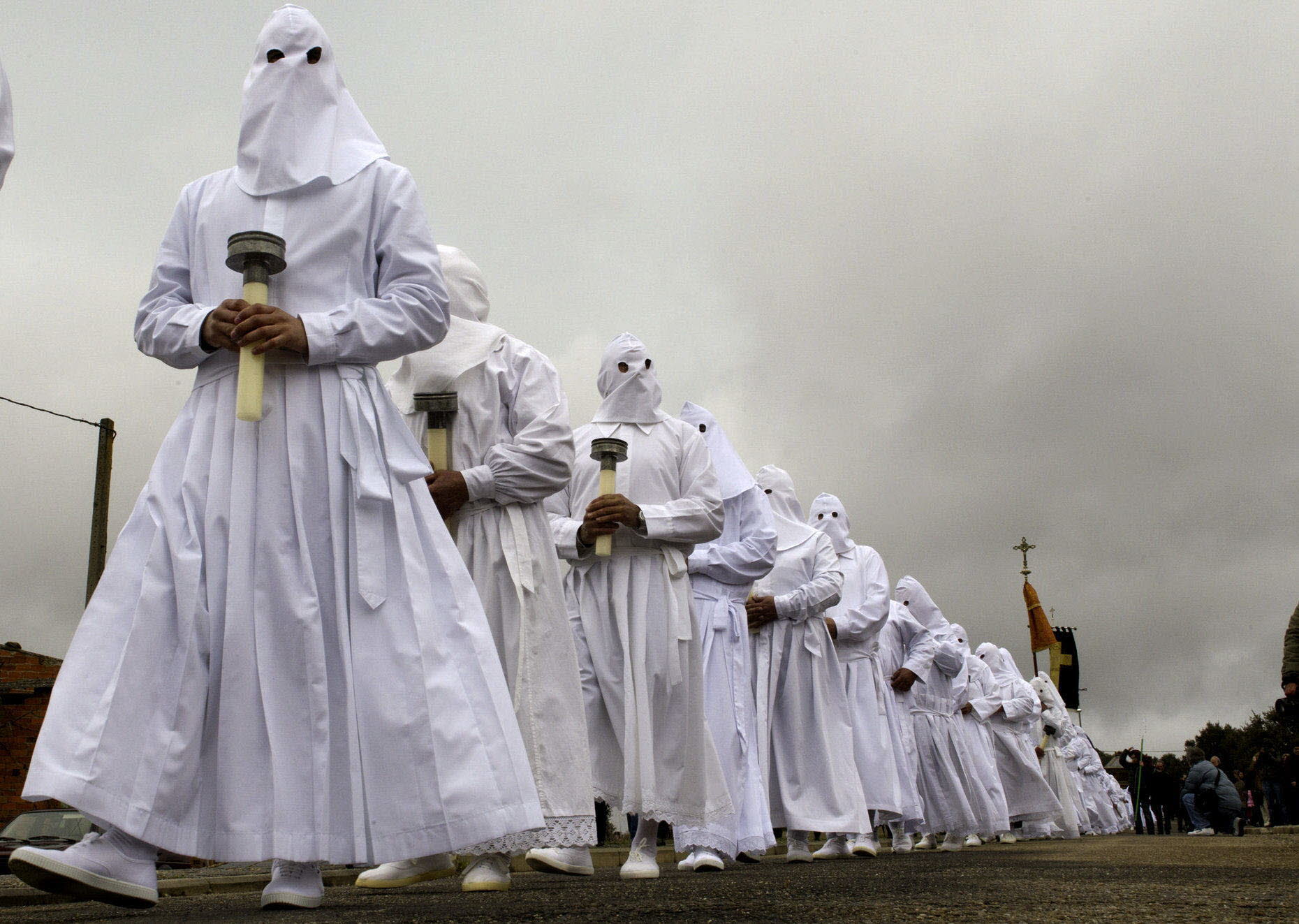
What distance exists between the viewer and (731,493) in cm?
924

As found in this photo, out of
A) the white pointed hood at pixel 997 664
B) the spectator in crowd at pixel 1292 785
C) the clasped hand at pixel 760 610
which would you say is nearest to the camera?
the clasped hand at pixel 760 610

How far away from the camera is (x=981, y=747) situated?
53.8 ft

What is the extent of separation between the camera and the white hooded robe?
→ 566cm

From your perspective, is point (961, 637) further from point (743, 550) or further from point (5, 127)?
point (5, 127)

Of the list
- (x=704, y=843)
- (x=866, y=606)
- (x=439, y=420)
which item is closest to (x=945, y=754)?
(x=866, y=606)

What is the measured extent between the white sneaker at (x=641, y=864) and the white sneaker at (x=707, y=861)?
0.55m

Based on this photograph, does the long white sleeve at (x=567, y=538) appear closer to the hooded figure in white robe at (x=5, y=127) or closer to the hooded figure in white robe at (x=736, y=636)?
the hooded figure in white robe at (x=736, y=636)

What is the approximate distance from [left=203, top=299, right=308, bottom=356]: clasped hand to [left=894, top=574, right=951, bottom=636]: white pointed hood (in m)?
13.2

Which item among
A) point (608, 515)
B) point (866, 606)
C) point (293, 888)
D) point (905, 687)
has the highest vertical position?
point (866, 606)

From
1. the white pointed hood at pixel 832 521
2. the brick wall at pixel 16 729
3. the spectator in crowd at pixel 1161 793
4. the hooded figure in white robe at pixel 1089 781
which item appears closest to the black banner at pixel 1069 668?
the spectator in crowd at pixel 1161 793

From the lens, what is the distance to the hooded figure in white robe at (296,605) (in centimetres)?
356

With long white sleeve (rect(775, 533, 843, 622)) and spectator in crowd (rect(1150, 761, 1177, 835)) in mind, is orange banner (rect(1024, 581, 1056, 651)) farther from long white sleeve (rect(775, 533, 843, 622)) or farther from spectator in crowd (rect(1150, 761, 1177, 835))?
long white sleeve (rect(775, 533, 843, 622))

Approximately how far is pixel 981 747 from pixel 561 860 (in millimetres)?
11499

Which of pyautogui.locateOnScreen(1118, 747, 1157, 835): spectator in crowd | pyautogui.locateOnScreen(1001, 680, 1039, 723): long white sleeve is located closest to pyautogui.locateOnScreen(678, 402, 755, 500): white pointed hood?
pyautogui.locateOnScreen(1001, 680, 1039, 723): long white sleeve
